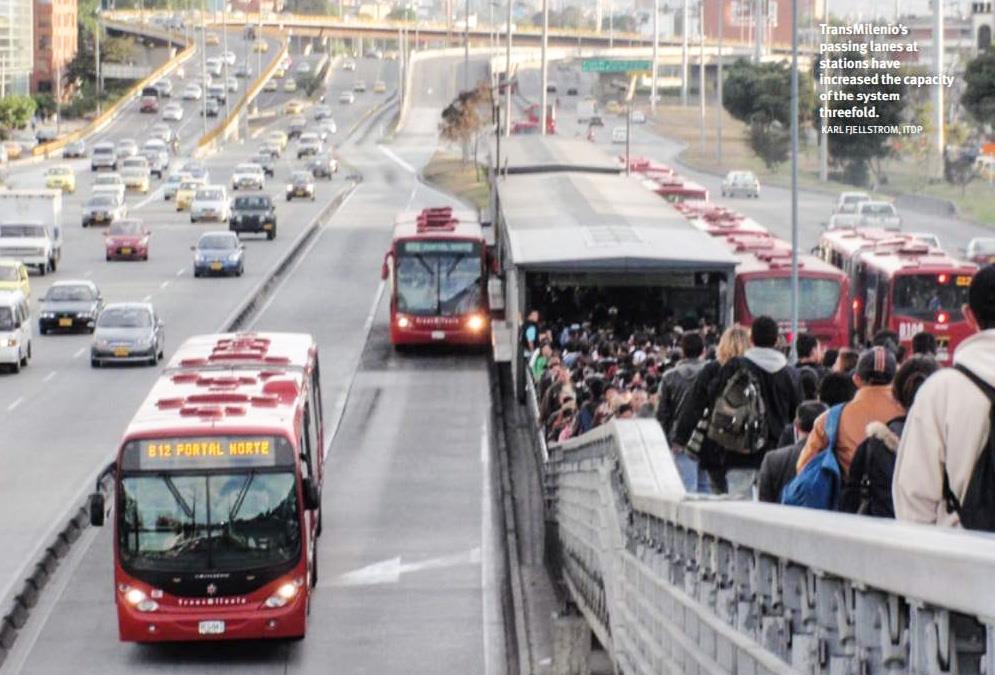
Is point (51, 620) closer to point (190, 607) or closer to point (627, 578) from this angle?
point (190, 607)

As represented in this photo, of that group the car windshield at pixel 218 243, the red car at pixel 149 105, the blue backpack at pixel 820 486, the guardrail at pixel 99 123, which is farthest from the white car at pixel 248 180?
the blue backpack at pixel 820 486

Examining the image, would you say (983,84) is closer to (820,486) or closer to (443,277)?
(443,277)

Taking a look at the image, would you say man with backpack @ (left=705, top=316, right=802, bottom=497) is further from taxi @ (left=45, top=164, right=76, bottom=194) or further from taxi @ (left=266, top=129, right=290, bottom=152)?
taxi @ (left=266, top=129, right=290, bottom=152)

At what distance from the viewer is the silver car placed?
1817 inches

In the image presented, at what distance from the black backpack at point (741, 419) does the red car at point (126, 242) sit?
196 ft

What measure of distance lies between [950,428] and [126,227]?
223 feet

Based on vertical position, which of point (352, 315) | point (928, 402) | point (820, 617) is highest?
point (928, 402)

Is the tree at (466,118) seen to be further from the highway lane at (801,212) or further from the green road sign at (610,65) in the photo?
the green road sign at (610,65)

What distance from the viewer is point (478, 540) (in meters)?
27.8

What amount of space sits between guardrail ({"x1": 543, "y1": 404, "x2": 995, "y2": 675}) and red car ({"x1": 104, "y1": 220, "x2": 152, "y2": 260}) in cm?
5583

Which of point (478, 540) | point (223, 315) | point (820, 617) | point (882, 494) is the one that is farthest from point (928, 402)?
point (223, 315)

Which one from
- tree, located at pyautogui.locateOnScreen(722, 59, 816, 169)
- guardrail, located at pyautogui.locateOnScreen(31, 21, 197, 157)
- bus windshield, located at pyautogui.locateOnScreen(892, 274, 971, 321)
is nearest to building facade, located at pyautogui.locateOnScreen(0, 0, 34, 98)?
guardrail, located at pyautogui.locateOnScreen(31, 21, 197, 157)

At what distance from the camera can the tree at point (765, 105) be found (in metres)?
114

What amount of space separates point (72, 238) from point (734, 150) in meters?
65.1
